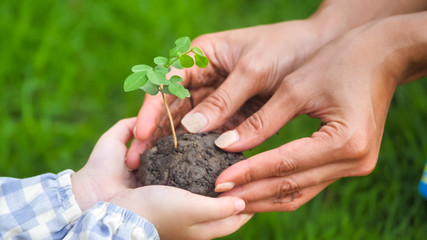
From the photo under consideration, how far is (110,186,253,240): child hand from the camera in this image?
6.14 feet

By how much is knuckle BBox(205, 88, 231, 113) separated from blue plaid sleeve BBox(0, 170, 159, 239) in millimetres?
721

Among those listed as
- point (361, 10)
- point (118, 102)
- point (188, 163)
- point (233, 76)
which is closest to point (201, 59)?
point (233, 76)

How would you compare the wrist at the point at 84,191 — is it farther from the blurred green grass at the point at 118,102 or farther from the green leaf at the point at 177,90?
the blurred green grass at the point at 118,102

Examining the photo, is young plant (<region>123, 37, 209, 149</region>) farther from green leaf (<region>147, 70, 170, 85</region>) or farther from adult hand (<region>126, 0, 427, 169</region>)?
adult hand (<region>126, 0, 427, 169</region>)

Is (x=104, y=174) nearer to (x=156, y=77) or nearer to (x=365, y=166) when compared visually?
(x=156, y=77)

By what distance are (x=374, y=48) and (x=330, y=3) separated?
0.70 meters

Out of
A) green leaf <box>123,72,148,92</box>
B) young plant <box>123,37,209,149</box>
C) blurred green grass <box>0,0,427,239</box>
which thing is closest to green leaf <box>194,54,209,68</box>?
young plant <box>123,37,209,149</box>

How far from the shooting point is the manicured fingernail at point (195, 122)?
222 cm

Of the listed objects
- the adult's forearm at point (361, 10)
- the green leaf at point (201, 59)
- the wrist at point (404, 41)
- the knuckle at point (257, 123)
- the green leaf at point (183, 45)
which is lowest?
the knuckle at point (257, 123)

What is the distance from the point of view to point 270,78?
250cm

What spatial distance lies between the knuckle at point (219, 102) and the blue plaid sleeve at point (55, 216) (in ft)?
2.36

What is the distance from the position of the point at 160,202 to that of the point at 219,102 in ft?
2.14

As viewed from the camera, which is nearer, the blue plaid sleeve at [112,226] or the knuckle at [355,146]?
the blue plaid sleeve at [112,226]

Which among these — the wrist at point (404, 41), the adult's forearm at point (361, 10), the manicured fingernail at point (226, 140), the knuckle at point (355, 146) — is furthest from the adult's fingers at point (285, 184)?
the adult's forearm at point (361, 10)
